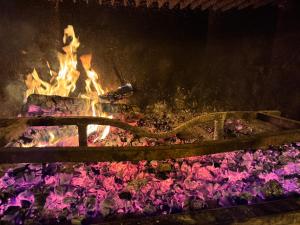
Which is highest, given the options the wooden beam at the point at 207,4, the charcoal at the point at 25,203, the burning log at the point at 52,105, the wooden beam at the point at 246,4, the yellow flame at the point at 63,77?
the wooden beam at the point at 246,4

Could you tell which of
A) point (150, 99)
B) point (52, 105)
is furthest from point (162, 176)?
point (150, 99)

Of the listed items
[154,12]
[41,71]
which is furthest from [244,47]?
[41,71]

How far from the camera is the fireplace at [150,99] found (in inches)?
111

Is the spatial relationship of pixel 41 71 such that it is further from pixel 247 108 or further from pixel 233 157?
pixel 247 108

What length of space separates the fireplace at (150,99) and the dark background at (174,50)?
0.08 feet

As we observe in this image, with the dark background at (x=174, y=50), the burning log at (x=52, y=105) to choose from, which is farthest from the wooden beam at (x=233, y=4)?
the burning log at (x=52, y=105)

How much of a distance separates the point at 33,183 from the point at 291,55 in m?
6.01

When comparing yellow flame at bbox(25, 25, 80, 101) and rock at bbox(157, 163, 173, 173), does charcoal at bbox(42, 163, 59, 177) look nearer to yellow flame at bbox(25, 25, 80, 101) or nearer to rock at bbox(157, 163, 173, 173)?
rock at bbox(157, 163, 173, 173)

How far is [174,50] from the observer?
6.38 meters

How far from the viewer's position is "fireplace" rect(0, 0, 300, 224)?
2.83 meters

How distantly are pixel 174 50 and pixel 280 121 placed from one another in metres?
3.36

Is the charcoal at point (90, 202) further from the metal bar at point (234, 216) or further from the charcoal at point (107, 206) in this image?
the metal bar at point (234, 216)

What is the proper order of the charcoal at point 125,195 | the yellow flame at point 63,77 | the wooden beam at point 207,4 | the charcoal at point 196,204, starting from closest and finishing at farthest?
1. the charcoal at point 196,204
2. the charcoal at point 125,195
3. the wooden beam at point 207,4
4. the yellow flame at point 63,77

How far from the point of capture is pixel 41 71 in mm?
5867
